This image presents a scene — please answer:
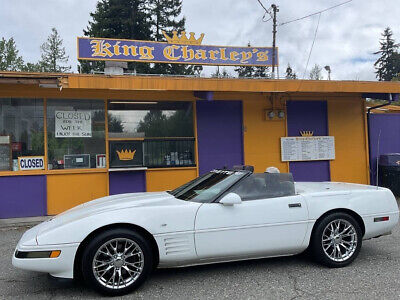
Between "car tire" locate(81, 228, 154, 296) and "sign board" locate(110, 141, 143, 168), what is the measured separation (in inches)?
191

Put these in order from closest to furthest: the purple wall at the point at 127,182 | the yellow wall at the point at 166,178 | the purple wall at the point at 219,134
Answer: the purple wall at the point at 127,182 → the yellow wall at the point at 166,178 → the purple wall at the point at 219,134

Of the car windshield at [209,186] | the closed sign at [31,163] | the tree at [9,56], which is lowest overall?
the car windshield at [209,186]

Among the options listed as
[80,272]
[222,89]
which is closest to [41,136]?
[222,89]

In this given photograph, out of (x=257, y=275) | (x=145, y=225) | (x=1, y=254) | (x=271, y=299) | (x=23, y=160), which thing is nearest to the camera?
(x=271, y=299)

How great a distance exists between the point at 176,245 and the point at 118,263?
0.63 m

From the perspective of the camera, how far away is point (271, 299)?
3516 millimetres

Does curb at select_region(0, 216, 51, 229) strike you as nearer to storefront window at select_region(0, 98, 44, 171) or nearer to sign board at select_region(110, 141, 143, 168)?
storefront window at select_region(0, 98, 44, 171)

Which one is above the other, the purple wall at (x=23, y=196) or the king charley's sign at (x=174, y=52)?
the king charley's sign at (x=174, y=52)

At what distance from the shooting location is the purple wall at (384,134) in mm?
10062

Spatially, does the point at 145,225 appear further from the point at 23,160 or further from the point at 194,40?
the point at 194,40

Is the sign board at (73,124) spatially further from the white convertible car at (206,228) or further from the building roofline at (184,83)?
the white convertible car at (206,228)

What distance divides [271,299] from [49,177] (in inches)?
246

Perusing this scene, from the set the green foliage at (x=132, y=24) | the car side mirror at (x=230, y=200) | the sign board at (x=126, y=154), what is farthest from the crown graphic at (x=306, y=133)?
the green foliage at (x=132, y=24)

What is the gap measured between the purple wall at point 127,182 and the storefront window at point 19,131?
5.41ft
